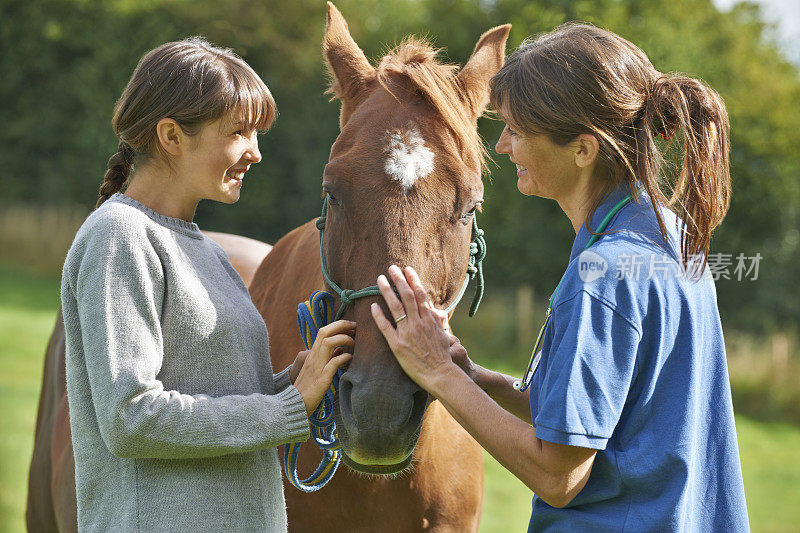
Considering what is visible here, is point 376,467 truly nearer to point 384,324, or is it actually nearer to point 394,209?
point 384,324

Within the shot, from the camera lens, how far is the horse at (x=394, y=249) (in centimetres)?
188

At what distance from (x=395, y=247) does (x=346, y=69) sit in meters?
0.89

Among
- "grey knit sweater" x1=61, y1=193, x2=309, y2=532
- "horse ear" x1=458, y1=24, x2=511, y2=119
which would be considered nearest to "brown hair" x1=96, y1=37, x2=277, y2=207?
"grey knit sweater" x1=61, y1=193, x2=309, y2=532

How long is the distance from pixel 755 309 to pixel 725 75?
341cm

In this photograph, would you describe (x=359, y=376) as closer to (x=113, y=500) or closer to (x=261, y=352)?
(x=261, y=352)

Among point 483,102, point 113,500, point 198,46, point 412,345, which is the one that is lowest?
point 113,500

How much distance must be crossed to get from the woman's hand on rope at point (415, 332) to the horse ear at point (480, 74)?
95 centimetres

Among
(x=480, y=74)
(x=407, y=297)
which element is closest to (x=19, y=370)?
(x=480, y=74)

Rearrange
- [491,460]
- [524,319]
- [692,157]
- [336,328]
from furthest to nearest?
[524,319], [491,460], [336,328], [692,157]

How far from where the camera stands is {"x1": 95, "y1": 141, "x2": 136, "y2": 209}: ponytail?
2006 millimetres

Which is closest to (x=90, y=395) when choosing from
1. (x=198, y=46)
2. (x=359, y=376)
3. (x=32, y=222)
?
(x=359, y=376)

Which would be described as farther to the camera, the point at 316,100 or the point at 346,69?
the point at 316,100

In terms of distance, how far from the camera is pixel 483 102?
8.64 ft

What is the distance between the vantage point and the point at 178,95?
5.95 ft
